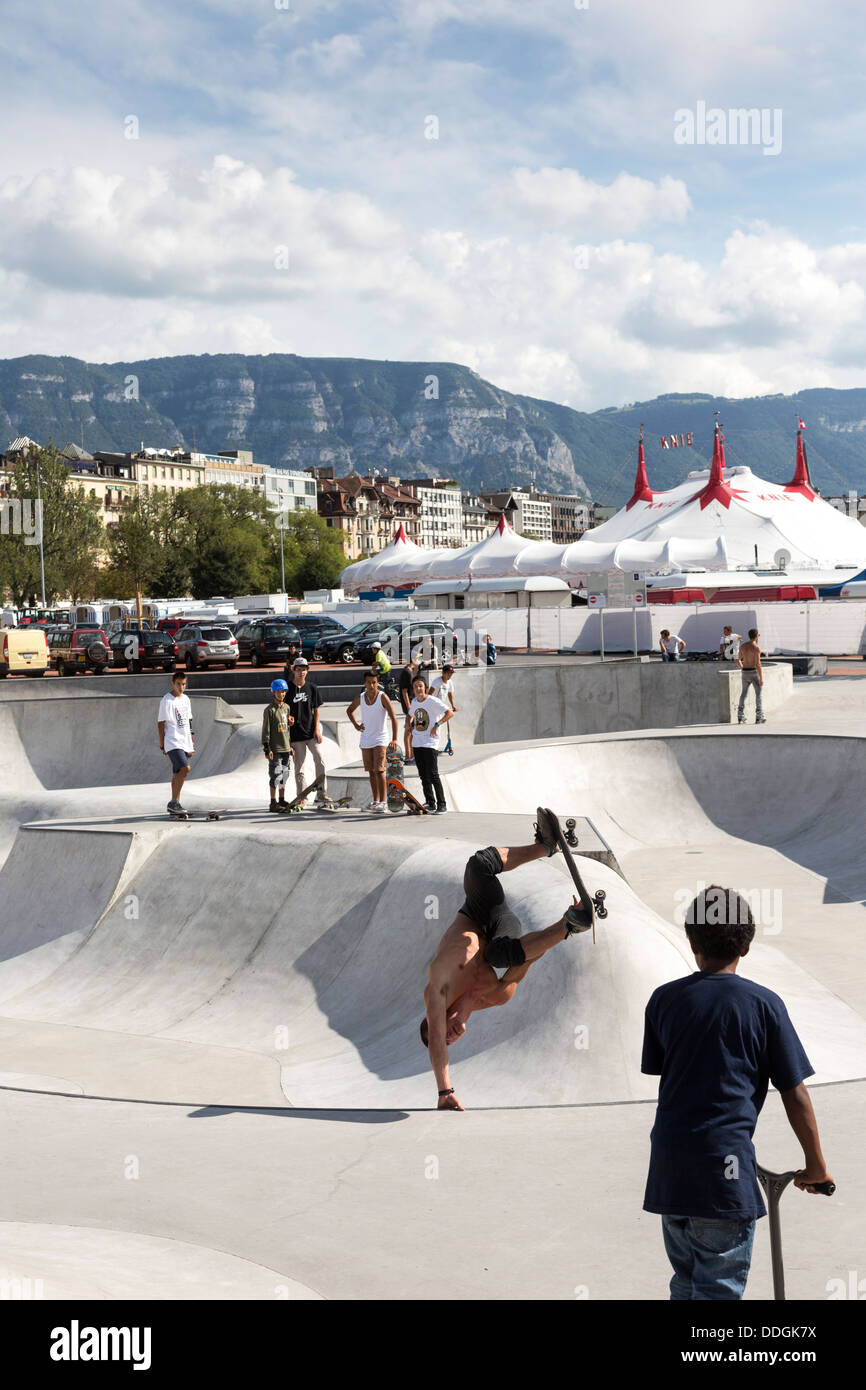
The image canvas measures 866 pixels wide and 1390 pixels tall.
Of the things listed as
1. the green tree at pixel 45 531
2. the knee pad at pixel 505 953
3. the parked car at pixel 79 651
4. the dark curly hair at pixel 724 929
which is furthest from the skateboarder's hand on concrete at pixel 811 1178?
the green tree at pixel 45 531

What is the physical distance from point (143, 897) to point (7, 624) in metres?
45.5

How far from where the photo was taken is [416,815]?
43.8 ft

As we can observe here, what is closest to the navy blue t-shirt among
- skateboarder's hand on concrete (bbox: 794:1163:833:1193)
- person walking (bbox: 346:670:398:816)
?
skateboarder's hand on concrete (bbox: 794:1163:833:1193)

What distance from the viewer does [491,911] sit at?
615 centimetres

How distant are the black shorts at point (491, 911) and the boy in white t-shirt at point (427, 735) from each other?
677 cm

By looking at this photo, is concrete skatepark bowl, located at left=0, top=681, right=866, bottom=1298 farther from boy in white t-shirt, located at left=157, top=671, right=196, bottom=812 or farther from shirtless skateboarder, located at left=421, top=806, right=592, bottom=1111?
boy in white t-shirt, located at left=157, top=671, right=196, bottom=812

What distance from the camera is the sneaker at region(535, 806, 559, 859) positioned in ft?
18.2

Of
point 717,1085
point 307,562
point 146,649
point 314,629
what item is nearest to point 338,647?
point 314,629

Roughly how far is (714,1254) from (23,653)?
38.7 meters

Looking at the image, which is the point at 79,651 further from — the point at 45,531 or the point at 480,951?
the point at 45,531

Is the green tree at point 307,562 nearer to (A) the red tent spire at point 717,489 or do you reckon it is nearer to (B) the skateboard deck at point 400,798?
(A) the red tent spire at point 717,489
